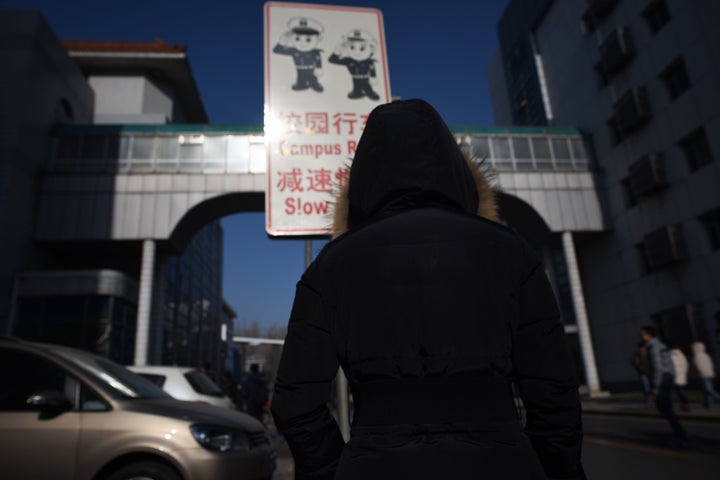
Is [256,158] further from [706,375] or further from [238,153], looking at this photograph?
[706,375]

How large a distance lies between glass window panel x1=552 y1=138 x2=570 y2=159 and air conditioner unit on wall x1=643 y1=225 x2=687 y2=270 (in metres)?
6.31

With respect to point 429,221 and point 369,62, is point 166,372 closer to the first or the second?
point 369,62

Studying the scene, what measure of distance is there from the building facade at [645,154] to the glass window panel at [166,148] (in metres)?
21.0

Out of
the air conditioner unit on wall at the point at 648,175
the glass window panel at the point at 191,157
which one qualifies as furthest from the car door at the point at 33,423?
the air conditioner unit on wall at the point at 648,175

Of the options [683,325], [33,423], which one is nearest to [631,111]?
[683,325]

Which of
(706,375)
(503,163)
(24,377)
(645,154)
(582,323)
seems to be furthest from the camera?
(503,163)

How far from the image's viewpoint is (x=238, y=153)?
22.6 metres

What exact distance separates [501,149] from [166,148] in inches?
662

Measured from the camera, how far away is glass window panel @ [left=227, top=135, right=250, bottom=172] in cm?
2238

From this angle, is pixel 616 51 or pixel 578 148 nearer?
pixel 616 51

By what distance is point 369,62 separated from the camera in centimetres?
372

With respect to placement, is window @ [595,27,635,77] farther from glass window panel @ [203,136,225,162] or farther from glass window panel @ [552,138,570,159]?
glass window panel @ [203,136,225,162]

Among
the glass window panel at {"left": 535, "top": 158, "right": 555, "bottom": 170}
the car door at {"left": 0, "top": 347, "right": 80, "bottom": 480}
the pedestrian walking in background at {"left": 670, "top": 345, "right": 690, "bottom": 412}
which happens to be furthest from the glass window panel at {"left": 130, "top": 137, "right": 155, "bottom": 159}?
the pedestrian walking in background at {"left": 670, "top": 345, "right": 690, "bottom": 412}

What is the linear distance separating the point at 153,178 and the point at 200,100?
12.2m
